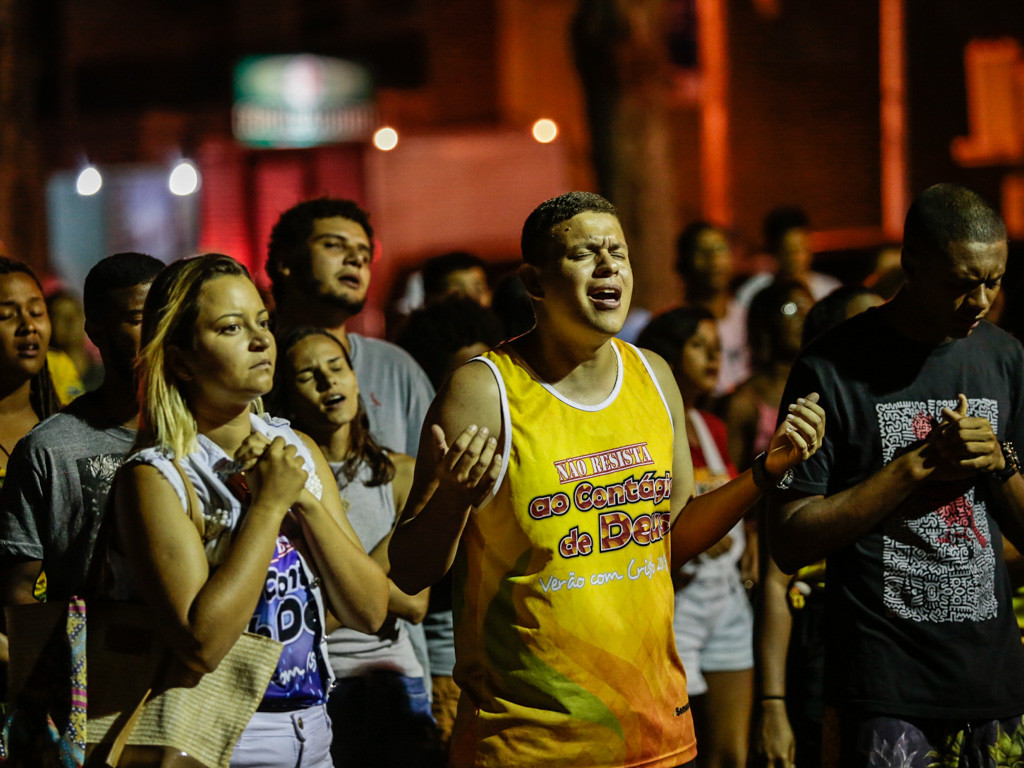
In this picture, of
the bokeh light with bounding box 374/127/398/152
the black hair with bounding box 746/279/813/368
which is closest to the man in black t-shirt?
the black hair with bounding box 746/279/813/368

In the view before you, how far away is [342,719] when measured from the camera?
15.0ft

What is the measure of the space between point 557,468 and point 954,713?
1377mm

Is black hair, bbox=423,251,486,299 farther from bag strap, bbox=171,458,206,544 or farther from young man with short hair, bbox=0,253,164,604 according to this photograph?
bag strap, bbox=171,458,206,544


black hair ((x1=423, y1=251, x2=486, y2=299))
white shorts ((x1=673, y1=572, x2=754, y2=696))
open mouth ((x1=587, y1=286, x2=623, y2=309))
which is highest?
black hair ((x1=423, y1=251, x2=486, y2=299))

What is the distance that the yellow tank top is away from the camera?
3.45 metres

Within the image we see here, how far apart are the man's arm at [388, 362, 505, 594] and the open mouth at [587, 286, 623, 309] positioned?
1.16 ft

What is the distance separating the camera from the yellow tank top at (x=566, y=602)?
11.3 ft

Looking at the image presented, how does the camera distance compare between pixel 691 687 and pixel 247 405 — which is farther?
pixel 691 687

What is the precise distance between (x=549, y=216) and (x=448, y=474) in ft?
2.85

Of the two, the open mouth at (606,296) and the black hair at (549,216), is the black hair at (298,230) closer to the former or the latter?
the black hair at (549,216)

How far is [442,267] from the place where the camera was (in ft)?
23.9

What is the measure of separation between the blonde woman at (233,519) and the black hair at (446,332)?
2494 millimetres

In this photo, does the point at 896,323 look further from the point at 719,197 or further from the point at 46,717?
the point at 719,197

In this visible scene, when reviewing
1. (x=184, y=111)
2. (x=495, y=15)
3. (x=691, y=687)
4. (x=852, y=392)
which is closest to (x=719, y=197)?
(x=495, y=15)
